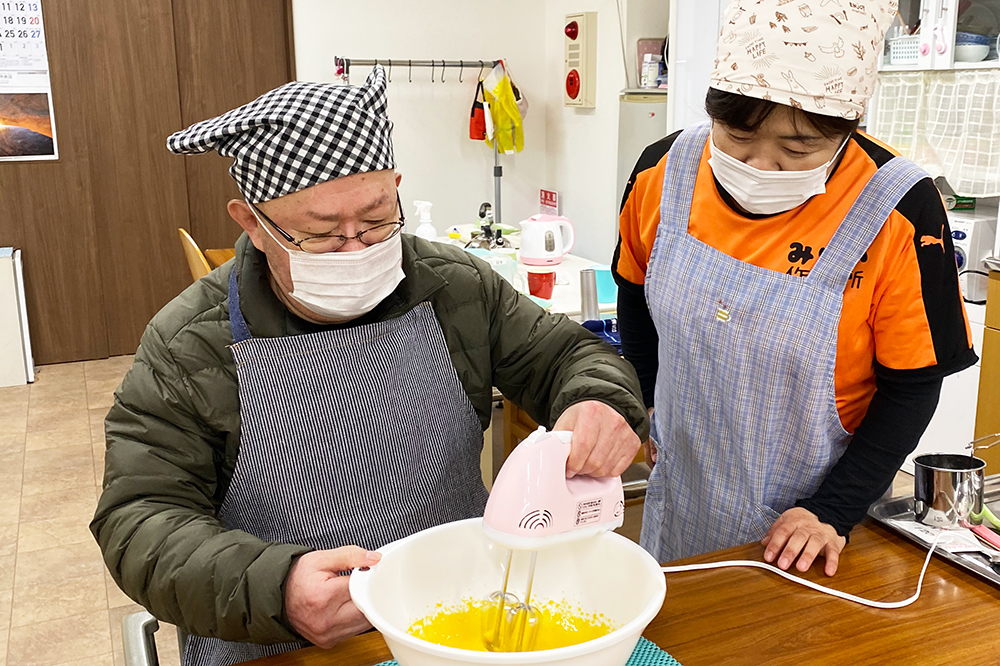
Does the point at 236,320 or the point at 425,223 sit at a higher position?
the point at 236,320

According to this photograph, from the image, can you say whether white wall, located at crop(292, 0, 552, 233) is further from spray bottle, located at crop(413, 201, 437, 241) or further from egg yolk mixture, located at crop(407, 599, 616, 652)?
egg yolk mixture, located at crop(407, 599, 616, 652)

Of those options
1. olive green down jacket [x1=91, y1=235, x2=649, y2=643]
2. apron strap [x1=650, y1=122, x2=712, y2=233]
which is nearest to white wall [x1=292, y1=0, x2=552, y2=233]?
apron strap [x1=650, y1=122, x2=712, y2=233]

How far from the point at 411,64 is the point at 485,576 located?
15.5 ft

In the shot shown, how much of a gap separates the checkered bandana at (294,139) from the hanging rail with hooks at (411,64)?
414 cm

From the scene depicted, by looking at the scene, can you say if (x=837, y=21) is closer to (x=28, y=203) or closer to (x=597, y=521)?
(x=597, y=521)

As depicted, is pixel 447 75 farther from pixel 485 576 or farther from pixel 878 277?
pixel 485 576

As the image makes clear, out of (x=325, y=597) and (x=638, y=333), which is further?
(x=638, y=333)

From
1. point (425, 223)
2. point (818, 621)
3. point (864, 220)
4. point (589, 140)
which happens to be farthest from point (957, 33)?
point (818, 621)

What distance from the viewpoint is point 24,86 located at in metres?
4.83

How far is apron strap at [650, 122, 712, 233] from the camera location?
1484 millimetres

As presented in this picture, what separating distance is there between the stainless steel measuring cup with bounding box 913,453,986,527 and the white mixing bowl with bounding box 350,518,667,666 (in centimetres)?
52

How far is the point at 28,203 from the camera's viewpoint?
4.95 metres

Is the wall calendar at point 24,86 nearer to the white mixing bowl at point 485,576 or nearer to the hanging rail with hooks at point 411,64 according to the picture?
the hanging rail with hooks at point 411,64

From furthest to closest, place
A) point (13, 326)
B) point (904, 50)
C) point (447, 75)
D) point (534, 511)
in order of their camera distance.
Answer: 1. point (447, 75)
2. point (13, 326)
3. point (904, 50)
4. point (534, 511)
